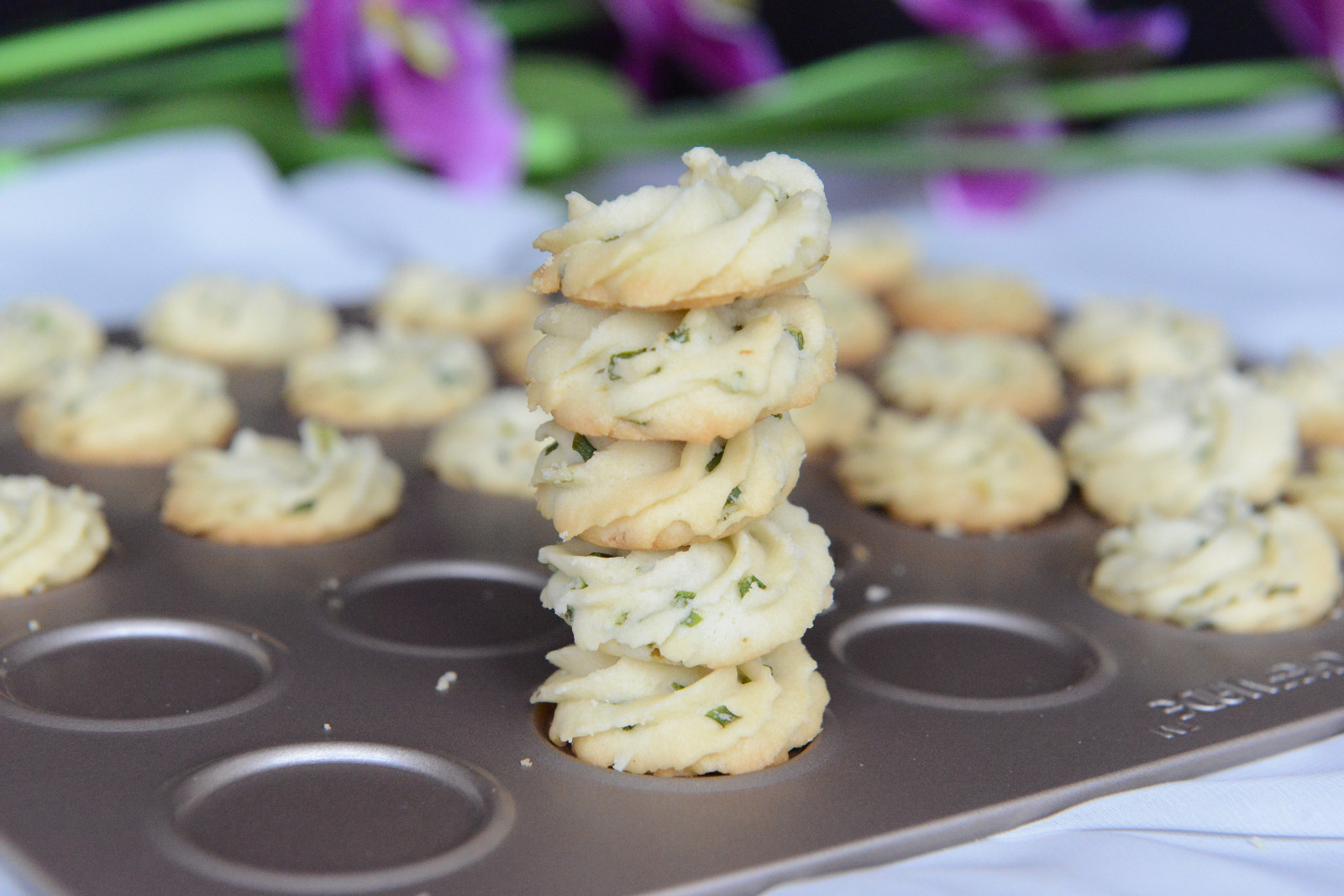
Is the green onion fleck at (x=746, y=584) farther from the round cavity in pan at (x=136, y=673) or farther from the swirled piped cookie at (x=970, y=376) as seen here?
the swirled piped cookie at (x=970, y=376)

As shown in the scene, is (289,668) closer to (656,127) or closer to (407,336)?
(407,336)

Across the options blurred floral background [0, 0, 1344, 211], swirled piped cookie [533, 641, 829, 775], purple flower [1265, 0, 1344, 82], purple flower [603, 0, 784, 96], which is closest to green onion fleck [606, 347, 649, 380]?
swirled piped cookie [533, 641, 829, 775]

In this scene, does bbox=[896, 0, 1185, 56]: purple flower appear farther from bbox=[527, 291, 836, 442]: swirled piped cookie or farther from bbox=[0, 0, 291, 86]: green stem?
bbox=[527, 291, 836, 442]: swirled piped cookie

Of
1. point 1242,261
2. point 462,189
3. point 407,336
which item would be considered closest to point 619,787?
point 407,336

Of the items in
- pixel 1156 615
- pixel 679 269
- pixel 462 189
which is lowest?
pixel 1156 615

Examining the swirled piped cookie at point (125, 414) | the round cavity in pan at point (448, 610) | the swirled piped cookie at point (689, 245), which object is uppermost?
the swirled piped cookie at point (689, 245)

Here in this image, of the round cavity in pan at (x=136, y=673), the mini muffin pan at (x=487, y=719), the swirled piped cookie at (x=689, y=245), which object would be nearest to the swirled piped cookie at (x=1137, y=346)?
the mini muffin pan at (x=487, y=719)

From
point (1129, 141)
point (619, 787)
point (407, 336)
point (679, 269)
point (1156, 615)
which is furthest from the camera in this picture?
point (1129, 141)
